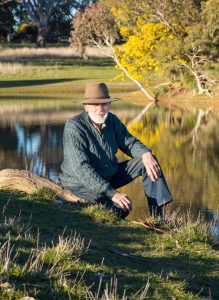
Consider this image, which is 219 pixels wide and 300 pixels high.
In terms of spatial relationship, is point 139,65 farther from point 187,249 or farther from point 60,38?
point 60,38

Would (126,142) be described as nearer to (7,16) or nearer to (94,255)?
(94,255)

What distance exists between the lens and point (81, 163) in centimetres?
748

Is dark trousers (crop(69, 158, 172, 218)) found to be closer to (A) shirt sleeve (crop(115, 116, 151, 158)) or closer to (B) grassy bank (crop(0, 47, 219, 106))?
(A) shirt sleeve (crop(115, 116, 151, 158))

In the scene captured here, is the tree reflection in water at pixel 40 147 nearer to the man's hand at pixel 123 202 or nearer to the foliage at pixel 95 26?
the man's hand at pixel 123 202

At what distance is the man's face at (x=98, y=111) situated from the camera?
765 cm

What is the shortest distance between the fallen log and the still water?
4.43 ft

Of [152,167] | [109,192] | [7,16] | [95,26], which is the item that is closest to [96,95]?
[152,167]

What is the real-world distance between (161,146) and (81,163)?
998 cm

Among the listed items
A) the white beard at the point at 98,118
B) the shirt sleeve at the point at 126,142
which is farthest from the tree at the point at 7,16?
the white beard at the point at 98,118

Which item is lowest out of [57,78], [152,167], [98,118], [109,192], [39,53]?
[57,78]

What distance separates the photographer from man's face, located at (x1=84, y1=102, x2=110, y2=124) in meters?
7.65

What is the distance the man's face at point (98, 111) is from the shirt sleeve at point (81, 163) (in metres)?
0.24

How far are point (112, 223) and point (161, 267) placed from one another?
144 centimetres

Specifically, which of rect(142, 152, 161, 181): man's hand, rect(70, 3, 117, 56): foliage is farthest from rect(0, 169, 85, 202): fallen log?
rect(70, 3, 117, 56): foliage
